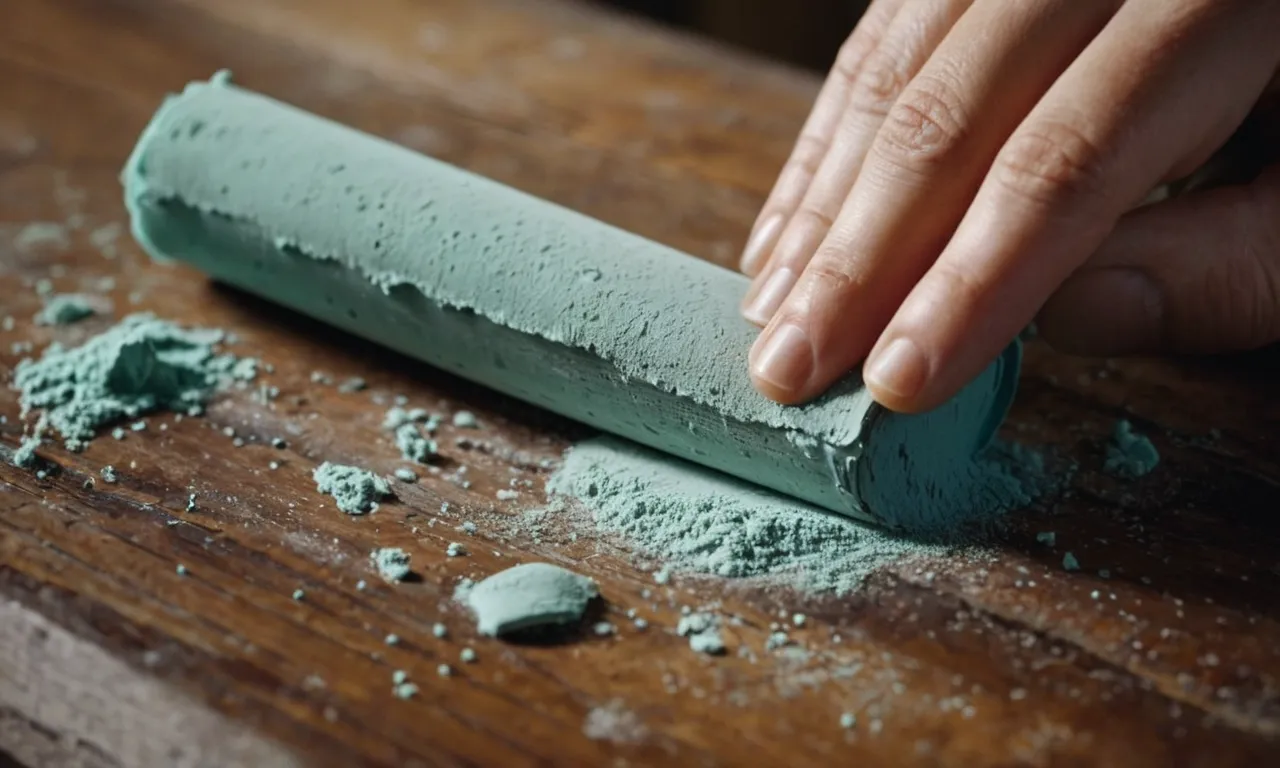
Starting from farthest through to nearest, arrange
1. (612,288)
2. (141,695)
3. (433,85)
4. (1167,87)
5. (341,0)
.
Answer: (341,0) < (433,85) < (612,288) < (1167,87) < (141,695)

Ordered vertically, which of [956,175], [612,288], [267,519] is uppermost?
[956,175]

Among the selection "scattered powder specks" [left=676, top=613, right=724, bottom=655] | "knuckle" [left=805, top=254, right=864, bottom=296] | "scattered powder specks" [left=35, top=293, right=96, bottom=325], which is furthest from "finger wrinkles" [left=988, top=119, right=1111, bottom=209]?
"scattered powder specks" [left=35, top=293, right=96, bottom=325]

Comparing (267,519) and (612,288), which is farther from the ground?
(612,288)

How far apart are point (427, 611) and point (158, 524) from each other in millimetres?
245

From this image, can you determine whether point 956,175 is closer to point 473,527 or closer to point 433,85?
point 473,527

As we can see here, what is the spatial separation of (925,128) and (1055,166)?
0.38ft

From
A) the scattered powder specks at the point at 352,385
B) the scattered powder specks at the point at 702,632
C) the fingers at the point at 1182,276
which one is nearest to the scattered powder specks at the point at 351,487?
the scattered powder specks at the point at 352,385

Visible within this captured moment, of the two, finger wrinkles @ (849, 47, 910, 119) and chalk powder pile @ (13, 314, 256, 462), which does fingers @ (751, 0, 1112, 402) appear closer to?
finger wrinkles @ (849, 47, 910, 119)

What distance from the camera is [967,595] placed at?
907 mm

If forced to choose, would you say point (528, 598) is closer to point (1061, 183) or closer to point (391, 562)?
point (391, 562)

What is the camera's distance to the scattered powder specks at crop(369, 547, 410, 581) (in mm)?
905

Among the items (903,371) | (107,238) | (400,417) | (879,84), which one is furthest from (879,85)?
(107,238)

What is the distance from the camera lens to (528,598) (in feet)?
2.84

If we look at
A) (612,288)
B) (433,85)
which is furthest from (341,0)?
(612,288)
